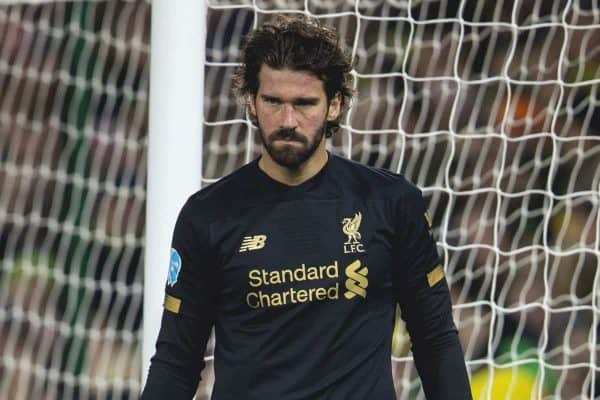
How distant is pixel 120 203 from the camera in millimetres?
3568

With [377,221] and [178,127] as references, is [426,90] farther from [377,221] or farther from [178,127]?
[377,221]

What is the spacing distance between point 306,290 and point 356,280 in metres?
0.09

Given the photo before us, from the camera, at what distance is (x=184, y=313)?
2.15 meters

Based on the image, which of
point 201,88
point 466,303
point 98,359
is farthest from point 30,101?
point 466,303

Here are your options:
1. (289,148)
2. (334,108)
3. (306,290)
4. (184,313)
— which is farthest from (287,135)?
(184,313)

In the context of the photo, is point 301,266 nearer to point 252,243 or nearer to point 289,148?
point 252,243

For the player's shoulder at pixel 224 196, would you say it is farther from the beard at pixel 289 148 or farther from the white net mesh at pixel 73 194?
the white net mesh at pixel 73 194

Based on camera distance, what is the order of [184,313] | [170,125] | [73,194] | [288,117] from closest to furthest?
[288,117] → [184,313] → [170,125] → [73,194]

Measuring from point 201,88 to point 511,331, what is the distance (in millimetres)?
1279

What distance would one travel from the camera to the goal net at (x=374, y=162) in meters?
3.59

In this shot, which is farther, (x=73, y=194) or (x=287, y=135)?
(x=73, y=194)

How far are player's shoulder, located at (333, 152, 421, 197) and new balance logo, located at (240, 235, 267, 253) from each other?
0.18m

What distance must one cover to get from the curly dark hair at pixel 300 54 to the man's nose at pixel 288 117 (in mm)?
80

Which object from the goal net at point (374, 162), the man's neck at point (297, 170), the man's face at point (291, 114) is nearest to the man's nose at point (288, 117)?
the man's face at point (291, 114)
